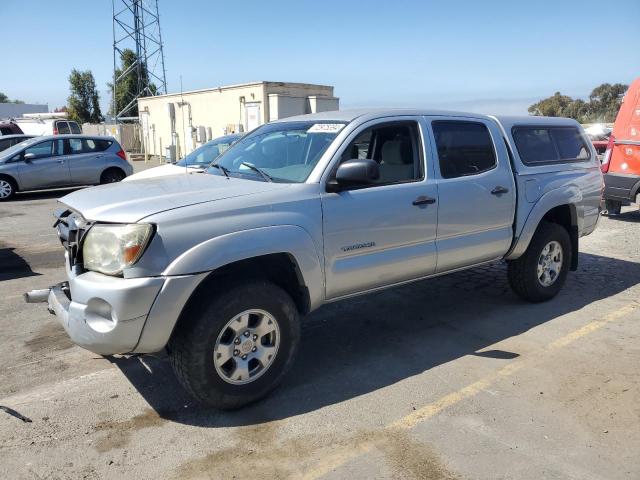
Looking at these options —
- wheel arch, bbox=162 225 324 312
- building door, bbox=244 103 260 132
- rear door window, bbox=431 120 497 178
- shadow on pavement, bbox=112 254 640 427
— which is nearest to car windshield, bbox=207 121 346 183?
wheel arch, bbox=162 225 324 312

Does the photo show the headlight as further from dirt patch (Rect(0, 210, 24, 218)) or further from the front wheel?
the front wheel

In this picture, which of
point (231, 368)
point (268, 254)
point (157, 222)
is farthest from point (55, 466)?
point (268, 254)

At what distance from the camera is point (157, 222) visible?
3186mm

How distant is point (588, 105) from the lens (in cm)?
3775

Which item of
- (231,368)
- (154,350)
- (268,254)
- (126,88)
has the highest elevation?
(126,88)

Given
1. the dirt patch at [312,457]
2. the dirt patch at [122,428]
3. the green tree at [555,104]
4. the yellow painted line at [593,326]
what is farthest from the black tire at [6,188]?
the green tree at [555,104]

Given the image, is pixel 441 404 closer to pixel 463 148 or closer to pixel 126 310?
pixel 126 310

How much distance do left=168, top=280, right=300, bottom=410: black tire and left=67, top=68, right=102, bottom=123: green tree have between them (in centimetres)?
5349

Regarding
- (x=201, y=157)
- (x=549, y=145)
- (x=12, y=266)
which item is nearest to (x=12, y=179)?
(x=201, y=157)

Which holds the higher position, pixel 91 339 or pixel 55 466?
pixel 91 339

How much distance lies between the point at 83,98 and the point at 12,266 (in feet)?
166

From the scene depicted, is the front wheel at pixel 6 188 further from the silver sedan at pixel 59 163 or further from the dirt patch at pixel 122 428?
the dirt patch at pixel 122 428

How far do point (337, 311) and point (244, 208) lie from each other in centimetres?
237

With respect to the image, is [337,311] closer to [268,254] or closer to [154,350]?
[268,254]
